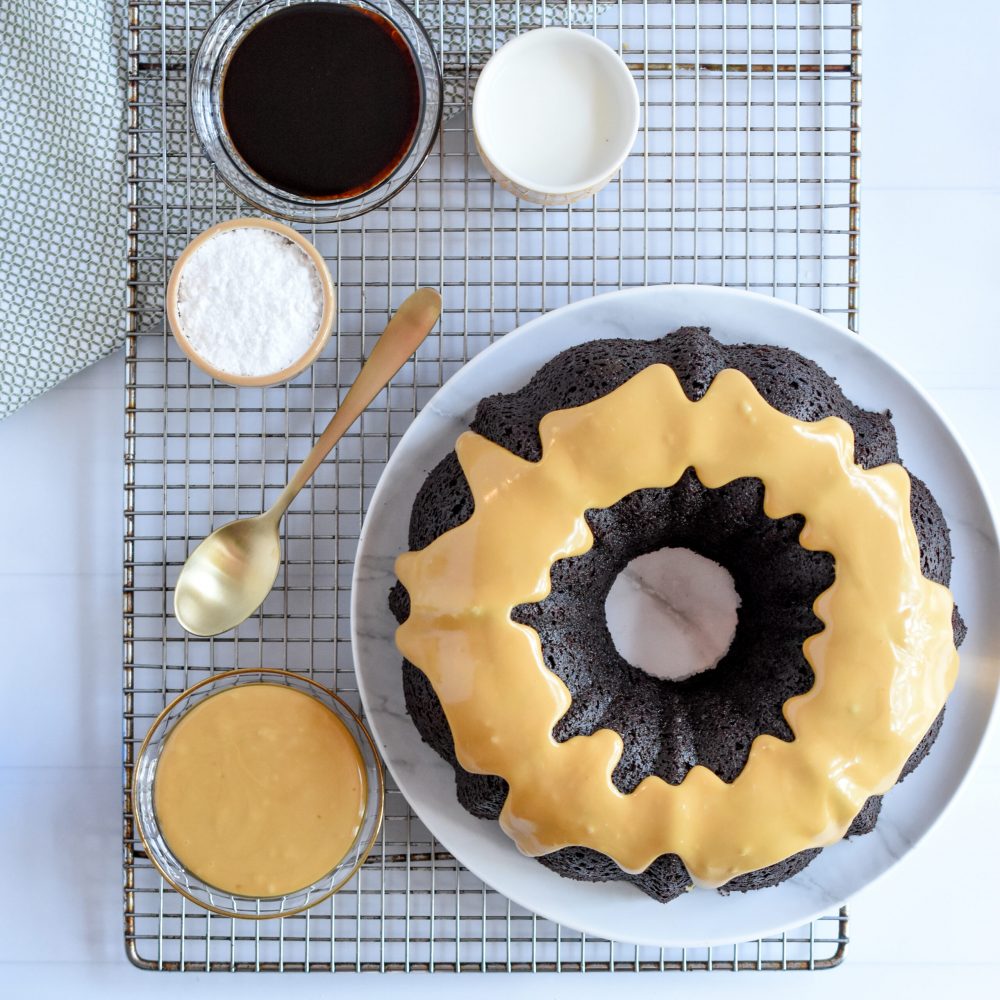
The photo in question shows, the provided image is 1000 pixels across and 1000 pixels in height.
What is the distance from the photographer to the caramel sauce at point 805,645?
1.00m

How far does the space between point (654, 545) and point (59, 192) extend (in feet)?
2.80

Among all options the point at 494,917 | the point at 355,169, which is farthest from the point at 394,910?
the point at 355,169

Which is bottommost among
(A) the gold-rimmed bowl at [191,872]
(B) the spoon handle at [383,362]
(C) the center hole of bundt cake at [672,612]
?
(A) the gold-rimmed bowl at [191,872]

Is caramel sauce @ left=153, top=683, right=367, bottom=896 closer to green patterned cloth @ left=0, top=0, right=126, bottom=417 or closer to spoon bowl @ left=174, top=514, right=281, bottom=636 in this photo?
spoon bowl @ left=174, top=514, right=281, bottom=636

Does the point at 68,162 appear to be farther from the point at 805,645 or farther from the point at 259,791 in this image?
the point at 805,645

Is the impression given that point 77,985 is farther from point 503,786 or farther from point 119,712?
point 503,786

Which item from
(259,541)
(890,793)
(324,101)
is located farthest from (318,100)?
(890,793)

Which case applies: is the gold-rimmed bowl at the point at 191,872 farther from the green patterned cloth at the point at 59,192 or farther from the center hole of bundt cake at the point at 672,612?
the green patterned cloth at the point at 59,192

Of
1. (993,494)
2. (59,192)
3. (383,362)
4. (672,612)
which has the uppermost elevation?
(59,192)

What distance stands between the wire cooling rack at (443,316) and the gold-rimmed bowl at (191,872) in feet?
0.22

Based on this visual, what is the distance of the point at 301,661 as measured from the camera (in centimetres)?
125

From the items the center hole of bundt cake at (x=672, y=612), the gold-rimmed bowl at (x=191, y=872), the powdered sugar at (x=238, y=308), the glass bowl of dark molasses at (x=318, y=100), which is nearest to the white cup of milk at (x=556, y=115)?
the glass bowl of dark molasses at (x=318, y=100)

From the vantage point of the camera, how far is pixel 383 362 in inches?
46.0

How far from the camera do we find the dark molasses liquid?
115cm
